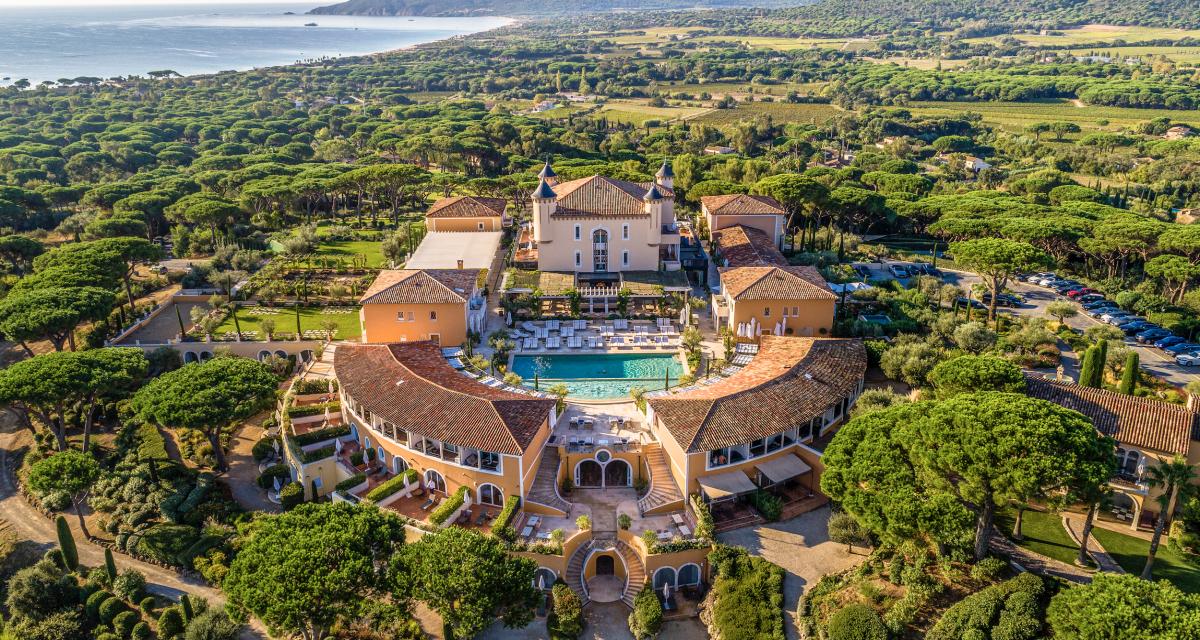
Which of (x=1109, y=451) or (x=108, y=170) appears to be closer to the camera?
(x=1109, y=451)

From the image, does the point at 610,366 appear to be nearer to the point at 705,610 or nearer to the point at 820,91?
the point at 705,610

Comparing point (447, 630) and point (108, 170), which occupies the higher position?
point (108, 170)

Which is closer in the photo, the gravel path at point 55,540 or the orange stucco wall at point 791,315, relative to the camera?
the gravel path at point 55,540

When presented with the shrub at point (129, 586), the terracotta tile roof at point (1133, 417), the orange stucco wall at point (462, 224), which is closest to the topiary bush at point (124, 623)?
the shrub at point (129, 586)

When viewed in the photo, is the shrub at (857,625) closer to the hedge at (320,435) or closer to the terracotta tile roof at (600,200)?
the hedge at (320,435)

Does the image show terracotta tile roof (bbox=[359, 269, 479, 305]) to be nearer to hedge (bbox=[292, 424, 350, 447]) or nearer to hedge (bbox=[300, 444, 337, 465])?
hedge (bbox=[292, 424, 350, 447])

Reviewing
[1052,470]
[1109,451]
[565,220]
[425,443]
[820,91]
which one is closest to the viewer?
[1052,470]

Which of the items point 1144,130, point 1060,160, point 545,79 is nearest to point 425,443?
point 1060,160
